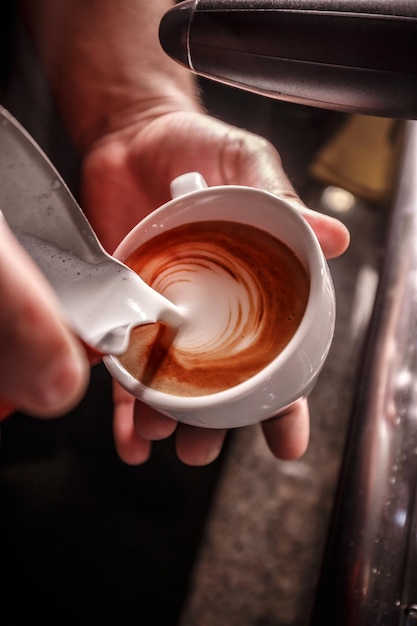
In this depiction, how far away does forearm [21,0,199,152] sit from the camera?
1.19 metres

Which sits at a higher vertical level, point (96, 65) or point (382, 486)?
point (96, 65)

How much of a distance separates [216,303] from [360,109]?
287 millimetres

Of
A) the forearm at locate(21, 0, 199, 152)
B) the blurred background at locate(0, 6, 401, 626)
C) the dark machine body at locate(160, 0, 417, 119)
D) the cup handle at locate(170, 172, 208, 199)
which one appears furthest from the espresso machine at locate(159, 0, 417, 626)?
the forearm at locate(21, 0, 199, 152)

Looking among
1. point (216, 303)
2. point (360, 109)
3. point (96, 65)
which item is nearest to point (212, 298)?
point (216, 303)

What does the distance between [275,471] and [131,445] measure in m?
0.35

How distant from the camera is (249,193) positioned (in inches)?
27.6

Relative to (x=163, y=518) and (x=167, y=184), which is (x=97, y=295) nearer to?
(x=167, y=184)

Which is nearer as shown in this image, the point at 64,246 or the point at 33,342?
the point at 33,342

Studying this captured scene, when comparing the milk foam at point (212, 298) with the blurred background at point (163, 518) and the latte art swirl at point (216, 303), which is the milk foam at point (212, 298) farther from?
the blurred background at point (163, 518)

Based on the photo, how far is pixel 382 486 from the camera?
0.70 meters

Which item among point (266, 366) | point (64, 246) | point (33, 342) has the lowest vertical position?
point (266, 366)

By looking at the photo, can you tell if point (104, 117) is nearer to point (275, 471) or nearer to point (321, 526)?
point (275, 471)

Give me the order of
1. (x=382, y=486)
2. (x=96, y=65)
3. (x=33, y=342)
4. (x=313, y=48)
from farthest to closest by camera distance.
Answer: (x=96, y=65), (x=382, y=486), (x=313, y=48), (x=33, y=342)

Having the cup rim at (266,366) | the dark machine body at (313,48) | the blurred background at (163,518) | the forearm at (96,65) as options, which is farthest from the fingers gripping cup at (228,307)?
the forearm at (96,65)
